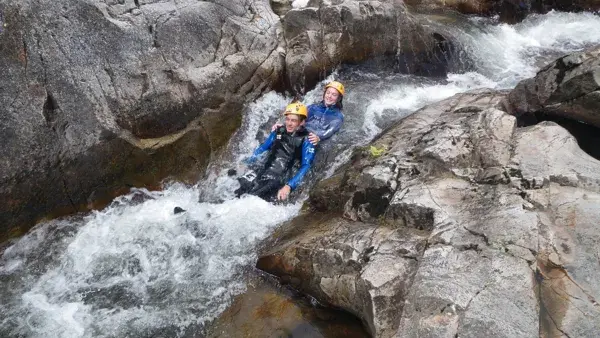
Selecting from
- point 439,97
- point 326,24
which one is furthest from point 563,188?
point 326,24

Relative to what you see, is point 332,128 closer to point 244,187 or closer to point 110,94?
point 244,187

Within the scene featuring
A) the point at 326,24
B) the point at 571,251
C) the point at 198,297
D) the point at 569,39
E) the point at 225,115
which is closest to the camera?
the point at 571,251

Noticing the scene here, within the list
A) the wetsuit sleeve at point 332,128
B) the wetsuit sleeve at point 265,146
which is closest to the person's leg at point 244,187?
the wetsuit sleeve at point 265,146

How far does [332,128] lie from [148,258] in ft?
14.4

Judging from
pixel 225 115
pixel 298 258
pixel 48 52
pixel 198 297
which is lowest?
pixel 198 297

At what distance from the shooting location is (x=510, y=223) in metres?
4.34

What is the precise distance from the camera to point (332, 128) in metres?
8.55

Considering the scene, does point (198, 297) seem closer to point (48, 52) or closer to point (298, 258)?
point (298, 258)

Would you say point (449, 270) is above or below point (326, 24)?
below

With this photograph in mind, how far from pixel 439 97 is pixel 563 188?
18.9ft

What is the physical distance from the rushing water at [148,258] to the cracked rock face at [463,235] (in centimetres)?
77

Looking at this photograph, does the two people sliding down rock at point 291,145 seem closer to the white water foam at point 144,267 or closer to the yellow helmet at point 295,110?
the yellow helmet at point 295,110

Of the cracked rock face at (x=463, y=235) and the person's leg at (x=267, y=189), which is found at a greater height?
the cracked rock face at (x=463, y=235)

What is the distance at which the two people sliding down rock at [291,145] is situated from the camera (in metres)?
7.44
